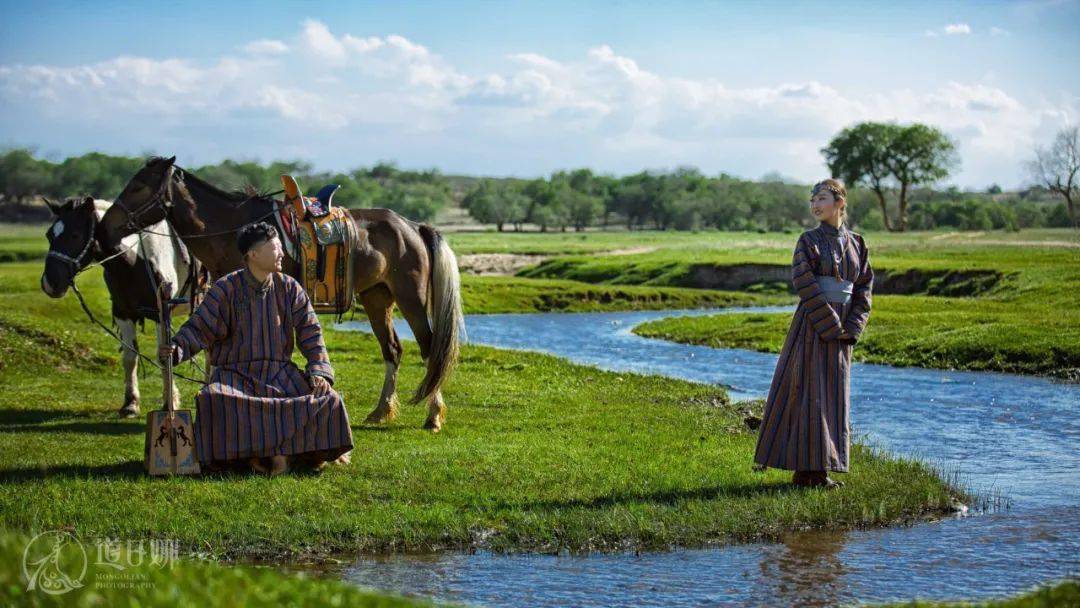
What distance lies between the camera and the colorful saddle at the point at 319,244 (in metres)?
14.0

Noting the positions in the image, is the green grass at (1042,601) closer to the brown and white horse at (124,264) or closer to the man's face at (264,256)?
the man's face at (264,256)

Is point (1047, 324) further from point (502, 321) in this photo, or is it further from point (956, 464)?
point (502, 321)

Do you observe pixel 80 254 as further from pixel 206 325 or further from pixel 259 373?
pixel 259 373

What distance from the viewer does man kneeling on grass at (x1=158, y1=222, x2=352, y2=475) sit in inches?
420

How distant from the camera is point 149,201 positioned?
13875mm

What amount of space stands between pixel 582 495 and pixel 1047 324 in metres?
19.3

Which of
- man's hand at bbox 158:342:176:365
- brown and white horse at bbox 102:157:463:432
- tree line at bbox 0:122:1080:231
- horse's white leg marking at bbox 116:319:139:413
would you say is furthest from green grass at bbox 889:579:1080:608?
tree line at bbox 0:122:1080:231

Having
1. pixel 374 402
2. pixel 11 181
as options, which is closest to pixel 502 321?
pixel 374 402

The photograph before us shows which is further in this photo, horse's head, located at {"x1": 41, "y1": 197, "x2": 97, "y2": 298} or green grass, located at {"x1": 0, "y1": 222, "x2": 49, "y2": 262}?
green grass, located at {"x1": 0, "y1": 222, "x2": 49, "y2": 262}

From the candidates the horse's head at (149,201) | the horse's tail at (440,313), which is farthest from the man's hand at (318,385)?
the horse's head at (149,201)

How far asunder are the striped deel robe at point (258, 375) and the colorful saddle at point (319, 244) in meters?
2.90

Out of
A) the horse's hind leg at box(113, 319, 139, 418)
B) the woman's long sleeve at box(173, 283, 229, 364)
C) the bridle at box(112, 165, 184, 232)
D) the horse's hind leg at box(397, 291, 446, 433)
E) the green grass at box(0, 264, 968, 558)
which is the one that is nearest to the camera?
the green grass at box(0, 264, 968, 558)

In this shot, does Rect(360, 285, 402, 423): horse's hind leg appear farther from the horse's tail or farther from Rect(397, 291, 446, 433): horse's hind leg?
the horse's tail

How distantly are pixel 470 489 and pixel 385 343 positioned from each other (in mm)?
4401
